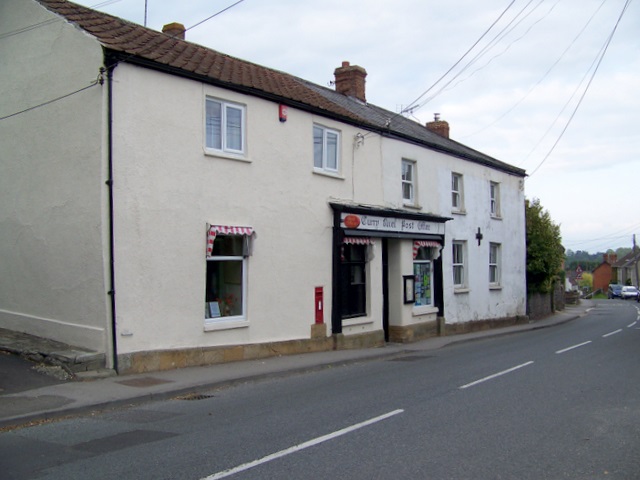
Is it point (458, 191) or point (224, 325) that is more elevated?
point (458, 191)

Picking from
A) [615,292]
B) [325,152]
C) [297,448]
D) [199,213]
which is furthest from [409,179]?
[615,292]

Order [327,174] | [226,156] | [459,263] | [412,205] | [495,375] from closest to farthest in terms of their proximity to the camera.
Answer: [495,375], [226,156], [327,174], [412,205], [459,263]

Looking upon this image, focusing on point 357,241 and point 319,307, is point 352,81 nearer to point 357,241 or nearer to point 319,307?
point 357,241

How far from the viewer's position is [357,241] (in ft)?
54.3

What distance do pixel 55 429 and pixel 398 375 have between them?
6640 millimetres

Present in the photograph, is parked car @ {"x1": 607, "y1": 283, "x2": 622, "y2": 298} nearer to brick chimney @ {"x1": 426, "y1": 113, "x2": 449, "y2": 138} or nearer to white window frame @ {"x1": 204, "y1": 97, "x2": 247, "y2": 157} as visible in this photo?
brick chimney @ {"x1": 426, "y1": 113, "x2": 449, "y2": 138}

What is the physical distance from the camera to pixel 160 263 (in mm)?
11578

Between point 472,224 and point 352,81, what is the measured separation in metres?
7.47

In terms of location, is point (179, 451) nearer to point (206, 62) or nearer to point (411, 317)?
point (206, 62)

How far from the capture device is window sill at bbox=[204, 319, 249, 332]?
12461 mm

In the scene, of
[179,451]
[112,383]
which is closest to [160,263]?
[112,383]

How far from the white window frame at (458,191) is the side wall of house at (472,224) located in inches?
3.2

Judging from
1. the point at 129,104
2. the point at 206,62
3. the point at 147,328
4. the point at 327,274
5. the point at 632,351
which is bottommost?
the point at 632,351

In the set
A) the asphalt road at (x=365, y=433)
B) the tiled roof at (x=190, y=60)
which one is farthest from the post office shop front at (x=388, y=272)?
the asphalt road at (x=365, y=433)
